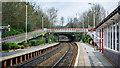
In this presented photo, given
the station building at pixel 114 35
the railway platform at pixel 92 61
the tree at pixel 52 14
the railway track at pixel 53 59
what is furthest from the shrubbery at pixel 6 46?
the tree at pixel 52 14

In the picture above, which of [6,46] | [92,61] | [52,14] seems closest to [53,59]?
[92,61]

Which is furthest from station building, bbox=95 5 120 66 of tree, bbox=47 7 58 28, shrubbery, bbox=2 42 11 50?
tree, bbox=47 7 58 28

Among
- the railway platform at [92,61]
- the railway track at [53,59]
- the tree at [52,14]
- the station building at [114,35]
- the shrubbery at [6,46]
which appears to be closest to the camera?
the station building at [114,35]

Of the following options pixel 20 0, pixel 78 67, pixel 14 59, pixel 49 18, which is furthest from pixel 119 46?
pixel 49 18

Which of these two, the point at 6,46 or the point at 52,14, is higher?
the point at 52,14

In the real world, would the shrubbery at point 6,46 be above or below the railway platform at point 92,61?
above

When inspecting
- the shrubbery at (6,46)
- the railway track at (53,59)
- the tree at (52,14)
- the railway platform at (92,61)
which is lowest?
the railway track at (53,59)

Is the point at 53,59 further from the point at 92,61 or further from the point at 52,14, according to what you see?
the point at 52,14

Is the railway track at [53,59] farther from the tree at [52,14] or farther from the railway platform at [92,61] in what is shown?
the tree at [52,14]

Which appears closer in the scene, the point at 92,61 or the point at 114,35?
the point at 114,35

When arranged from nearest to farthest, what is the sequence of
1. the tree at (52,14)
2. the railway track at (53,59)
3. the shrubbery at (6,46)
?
the railway track at (53,59)
the shrubbery at (6,46)
the tree at (52,14)

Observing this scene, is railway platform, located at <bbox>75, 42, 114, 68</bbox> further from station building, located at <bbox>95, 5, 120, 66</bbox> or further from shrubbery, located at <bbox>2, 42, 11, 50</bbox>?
shrubbery, located at <bbox>2, 42, 11, 50</bbox>

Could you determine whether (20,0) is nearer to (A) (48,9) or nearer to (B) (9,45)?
(B) (9,45)

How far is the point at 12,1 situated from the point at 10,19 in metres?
4.24
